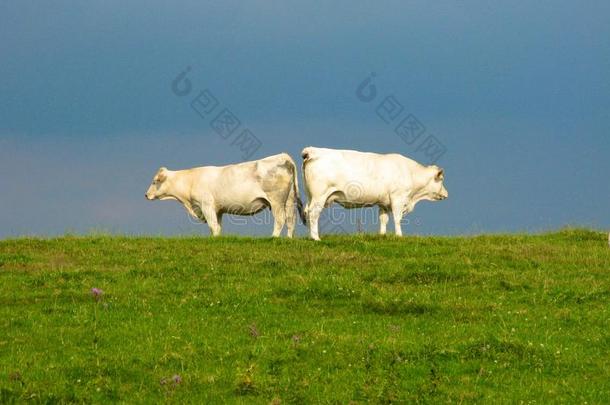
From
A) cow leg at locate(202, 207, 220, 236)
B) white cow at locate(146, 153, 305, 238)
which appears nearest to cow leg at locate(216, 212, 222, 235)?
white cow at locate(146, 153, 305, 238)

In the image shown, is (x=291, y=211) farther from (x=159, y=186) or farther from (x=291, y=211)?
(x=159, y=186)

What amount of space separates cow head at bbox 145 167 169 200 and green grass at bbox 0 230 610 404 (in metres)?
7.54

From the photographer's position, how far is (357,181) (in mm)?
28578

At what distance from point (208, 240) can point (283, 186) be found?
4623 mm

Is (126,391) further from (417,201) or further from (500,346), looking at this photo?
(417,201)

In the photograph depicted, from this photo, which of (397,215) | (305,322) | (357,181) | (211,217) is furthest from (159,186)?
(305,322)

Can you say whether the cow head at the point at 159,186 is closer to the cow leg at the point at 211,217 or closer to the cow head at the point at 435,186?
the cow leg at the point at 211,217

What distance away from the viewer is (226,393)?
1270 centimetres

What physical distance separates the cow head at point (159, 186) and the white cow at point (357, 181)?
616 centimetres

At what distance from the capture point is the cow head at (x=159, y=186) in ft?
107

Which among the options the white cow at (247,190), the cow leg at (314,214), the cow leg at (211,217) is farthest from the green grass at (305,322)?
the cow leg at (211,217)

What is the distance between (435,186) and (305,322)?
52.8 feet

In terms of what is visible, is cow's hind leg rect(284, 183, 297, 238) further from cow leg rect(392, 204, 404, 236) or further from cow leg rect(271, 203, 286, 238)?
cow leg rect(392, 204, 404, 236)

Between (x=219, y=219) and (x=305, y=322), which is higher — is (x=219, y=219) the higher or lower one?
the higher one
